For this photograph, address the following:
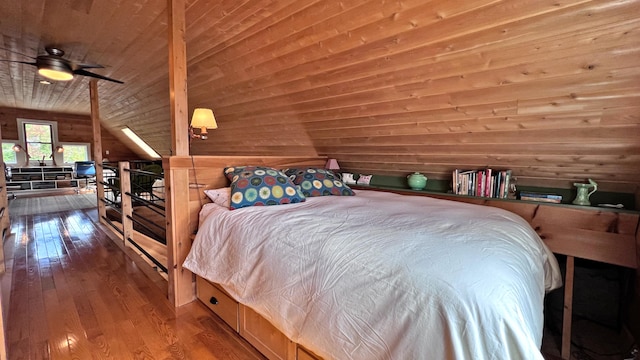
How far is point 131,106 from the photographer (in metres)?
5.33

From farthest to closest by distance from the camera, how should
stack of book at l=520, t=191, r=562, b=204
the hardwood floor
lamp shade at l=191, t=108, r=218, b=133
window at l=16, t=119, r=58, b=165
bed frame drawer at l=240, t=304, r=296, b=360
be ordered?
window at l=16, t=119, r=58, b=165 < lamp shade at l=191, t=108, r=218, b=133 < stack of book at l=520, t=191, r=562, b=204 < the hardwood floor < bed frame drawer at l=240, t=304, r=296, b=360

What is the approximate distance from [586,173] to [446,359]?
6.46ft

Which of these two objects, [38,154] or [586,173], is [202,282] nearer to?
[586,173]

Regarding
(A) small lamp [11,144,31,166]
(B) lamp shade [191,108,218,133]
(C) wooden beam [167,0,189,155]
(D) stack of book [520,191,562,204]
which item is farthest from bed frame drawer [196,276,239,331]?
(A) small lamp [11,144,31,166]

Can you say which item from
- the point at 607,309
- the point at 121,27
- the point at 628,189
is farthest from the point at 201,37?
the point at 607,309

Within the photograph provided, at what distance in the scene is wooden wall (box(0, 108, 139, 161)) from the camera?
6.91 meters

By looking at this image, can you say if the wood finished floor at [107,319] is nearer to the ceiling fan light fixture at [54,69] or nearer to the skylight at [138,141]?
the ceiling fan light fixture at [54,69]

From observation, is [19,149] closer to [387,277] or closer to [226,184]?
[226,184]

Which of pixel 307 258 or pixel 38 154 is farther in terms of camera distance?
pixel 38 154

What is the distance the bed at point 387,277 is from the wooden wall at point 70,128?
290 inches

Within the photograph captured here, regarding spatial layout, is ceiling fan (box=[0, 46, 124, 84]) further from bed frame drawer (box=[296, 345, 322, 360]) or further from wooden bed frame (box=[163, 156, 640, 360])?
bed frame drawer (box=[296, 345, 322, 360])

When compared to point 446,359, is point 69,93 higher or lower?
higher

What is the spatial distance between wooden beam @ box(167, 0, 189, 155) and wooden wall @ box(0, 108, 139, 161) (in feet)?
21.0

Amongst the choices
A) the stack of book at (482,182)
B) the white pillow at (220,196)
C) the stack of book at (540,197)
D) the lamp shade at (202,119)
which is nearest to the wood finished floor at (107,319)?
the white pillow at (220,196)
